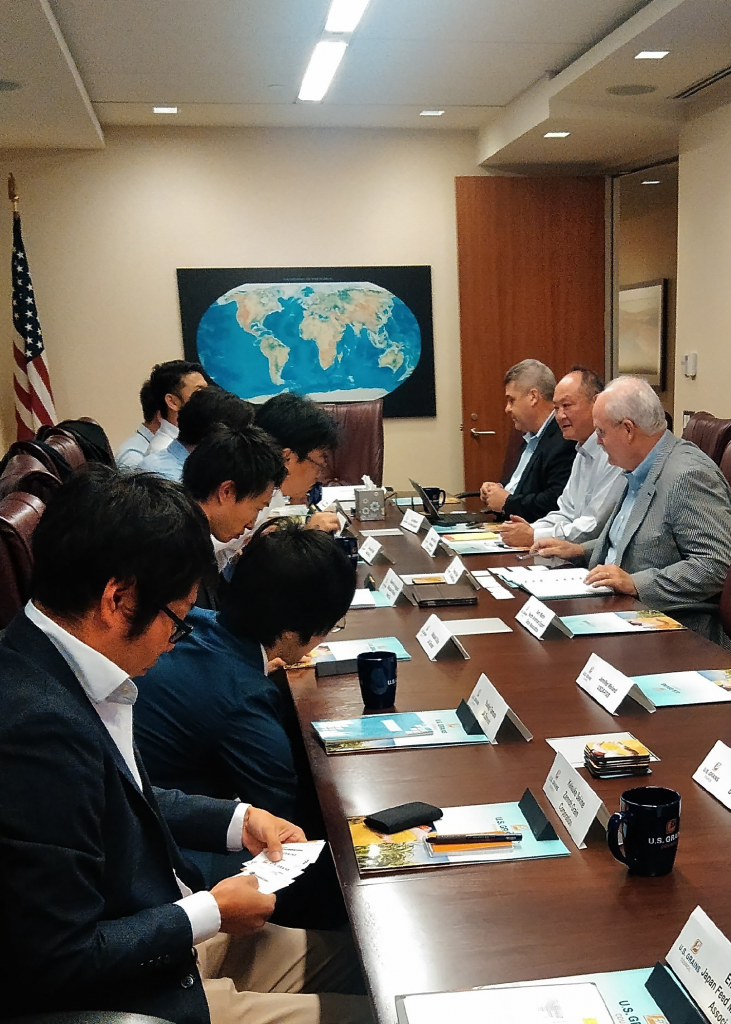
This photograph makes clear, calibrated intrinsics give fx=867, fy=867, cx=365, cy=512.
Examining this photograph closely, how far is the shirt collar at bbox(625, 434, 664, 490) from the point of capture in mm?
2498

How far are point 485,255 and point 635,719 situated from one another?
4520 mm

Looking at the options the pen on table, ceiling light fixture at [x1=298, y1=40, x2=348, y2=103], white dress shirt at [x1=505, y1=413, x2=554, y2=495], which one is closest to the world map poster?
ceiling light fixture at [x1=298, y1=40, x2=348, y2=103]

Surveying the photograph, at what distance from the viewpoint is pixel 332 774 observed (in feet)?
4.44

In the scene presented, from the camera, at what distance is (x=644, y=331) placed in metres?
8.55

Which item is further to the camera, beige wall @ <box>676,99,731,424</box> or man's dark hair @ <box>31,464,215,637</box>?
beige wall @ <box>676,99,731,424</box>

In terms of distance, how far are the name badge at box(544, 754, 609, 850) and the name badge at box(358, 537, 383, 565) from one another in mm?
1701

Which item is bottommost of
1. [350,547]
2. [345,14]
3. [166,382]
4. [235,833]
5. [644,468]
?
[235,833]

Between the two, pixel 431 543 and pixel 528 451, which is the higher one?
pixel 528 451

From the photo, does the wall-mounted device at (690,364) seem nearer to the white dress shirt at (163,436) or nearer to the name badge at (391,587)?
the white dress shirt at (163,436)

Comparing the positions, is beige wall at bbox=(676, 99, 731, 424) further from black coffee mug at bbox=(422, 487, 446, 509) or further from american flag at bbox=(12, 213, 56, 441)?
american flag at bbox=(12, 213, 56, 441)

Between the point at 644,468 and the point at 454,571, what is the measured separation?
24.6 inches

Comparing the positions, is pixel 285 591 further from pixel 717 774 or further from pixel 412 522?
pixel 412 522

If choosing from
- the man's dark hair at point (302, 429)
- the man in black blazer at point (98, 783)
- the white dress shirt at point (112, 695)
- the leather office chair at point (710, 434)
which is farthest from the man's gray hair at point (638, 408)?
the white dress shirt at point (112, 695)

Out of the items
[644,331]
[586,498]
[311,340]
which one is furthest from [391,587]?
[644,331]
